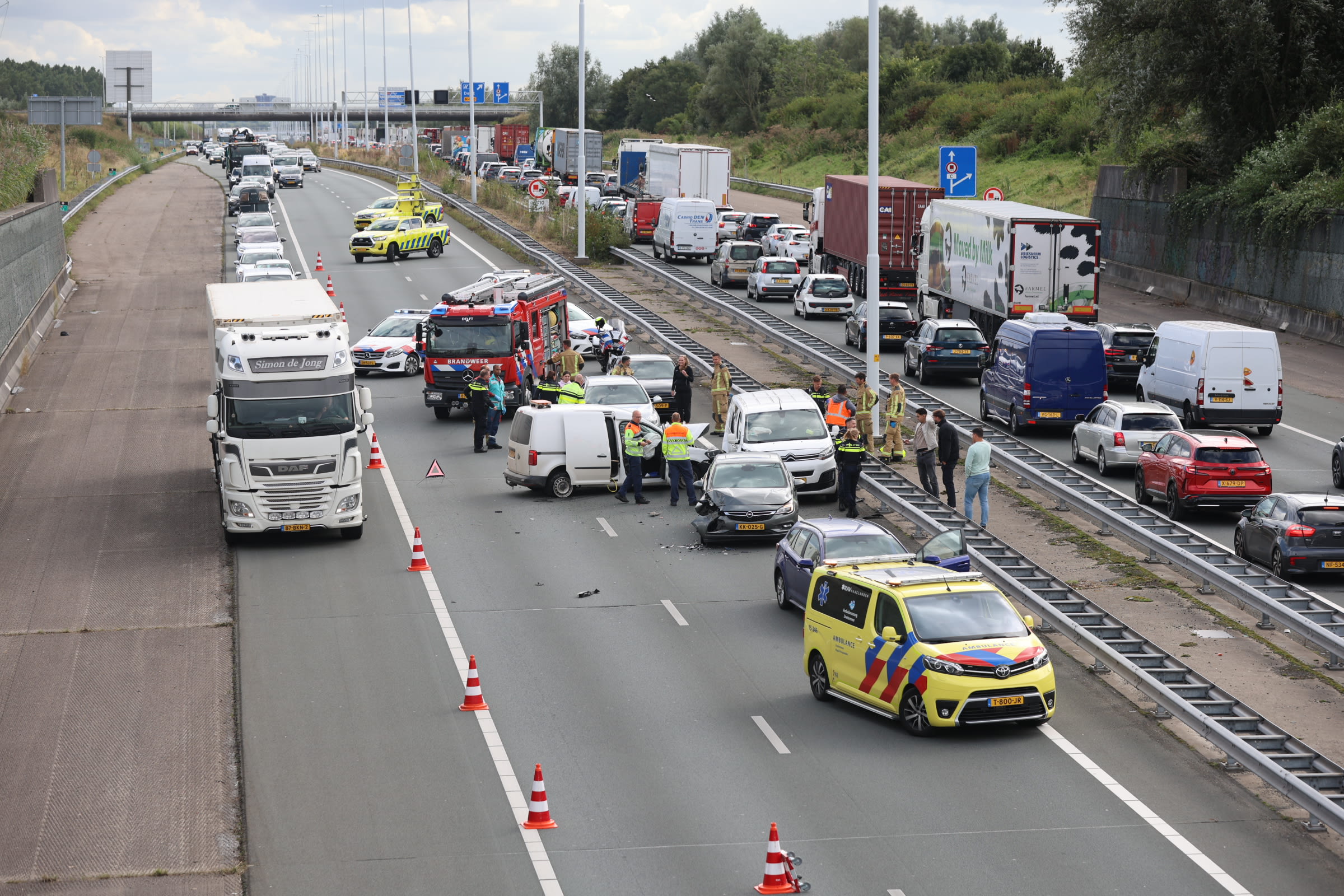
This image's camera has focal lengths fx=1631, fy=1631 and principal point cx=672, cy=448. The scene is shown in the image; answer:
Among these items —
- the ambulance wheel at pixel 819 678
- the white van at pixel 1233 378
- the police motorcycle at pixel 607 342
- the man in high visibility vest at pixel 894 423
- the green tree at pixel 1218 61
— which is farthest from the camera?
the green tree at pixel 1218 61

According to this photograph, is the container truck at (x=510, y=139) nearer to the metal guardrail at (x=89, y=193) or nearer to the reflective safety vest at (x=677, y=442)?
the metal guardrail at (x=89, y=193)

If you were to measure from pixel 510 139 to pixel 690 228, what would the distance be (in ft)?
216

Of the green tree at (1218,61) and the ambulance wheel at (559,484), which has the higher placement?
the green tree at (1218,61)

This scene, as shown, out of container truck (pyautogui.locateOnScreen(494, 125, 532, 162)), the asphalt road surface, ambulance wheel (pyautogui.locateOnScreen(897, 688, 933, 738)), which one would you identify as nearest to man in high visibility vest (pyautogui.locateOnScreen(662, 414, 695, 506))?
the asphalt road surface

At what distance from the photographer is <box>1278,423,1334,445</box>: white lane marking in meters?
33.8

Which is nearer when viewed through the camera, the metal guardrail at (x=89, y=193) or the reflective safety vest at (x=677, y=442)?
the reflective safety vest at (x=677, y=442)

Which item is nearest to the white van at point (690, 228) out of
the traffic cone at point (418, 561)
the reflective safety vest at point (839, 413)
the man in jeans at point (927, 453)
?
the reflective safety vest at point (839, 413)

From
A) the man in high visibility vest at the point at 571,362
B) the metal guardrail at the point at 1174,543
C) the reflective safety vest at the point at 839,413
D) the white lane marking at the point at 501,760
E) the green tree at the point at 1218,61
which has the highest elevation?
the green tree at the point at 1218,61

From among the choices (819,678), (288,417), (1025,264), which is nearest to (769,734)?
(819,678)

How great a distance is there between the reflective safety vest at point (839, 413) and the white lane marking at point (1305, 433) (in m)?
10.8

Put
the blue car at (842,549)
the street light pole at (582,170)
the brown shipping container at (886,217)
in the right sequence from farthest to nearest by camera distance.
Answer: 1. the street light pole at (582,170)
2. the brown shipping container at (886,217)
3. the blue car at (842,549)

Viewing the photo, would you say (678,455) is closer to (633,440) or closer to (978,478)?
(633,440)

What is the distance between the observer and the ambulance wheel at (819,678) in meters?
18.1

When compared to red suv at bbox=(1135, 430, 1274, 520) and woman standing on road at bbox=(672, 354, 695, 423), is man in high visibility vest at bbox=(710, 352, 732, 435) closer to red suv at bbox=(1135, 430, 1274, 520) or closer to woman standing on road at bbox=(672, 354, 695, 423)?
woman standing on road at bbox=(672, 354, 695, 423)
